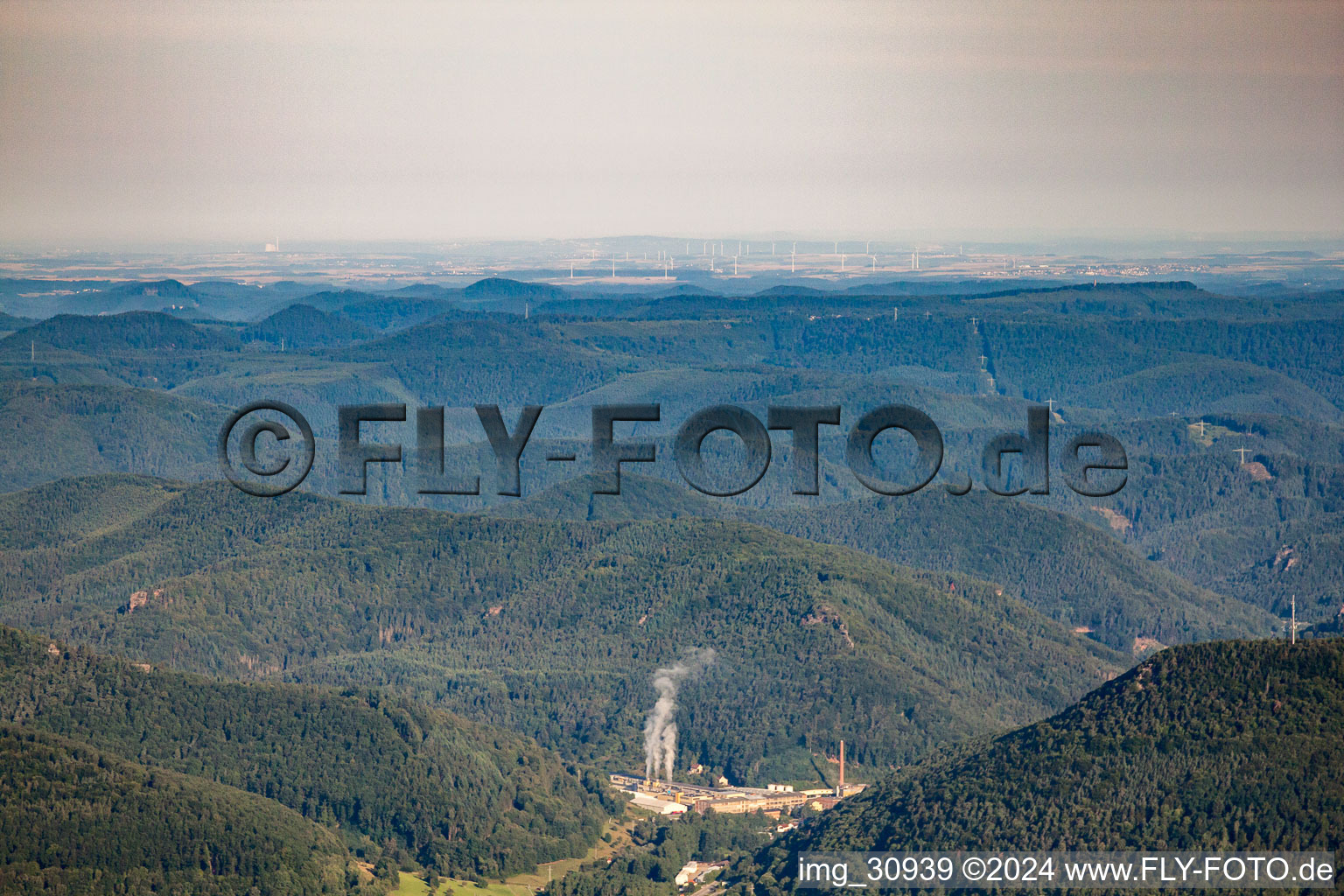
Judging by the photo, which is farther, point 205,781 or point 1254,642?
point 205,781

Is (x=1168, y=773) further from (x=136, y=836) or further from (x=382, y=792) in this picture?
(x=136, y=836)

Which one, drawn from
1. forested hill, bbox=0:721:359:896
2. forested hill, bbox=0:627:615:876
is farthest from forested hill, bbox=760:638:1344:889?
forested hill, bbox=0:721:359:896

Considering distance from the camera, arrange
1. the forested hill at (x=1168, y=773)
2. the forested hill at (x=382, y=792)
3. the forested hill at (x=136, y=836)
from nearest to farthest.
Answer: the forested hill at (x=1168, y=773) < the forested hill at (x=136, y=836) < the forested hill at (x=382, y=792)

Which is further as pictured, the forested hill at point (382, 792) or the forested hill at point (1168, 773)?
the forested hill at point (382, 792)

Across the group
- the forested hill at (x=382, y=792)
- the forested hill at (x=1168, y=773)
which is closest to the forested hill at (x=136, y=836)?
the forested hill at (x=382, y=792)

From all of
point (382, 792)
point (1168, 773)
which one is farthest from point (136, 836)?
point (1168, 773)

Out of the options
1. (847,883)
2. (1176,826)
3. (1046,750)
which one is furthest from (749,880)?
(1176,826)

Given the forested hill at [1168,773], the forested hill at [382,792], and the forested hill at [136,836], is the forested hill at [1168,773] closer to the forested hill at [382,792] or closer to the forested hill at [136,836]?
the forested hill at [382,792]

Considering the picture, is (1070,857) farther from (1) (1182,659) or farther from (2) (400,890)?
(2) (400,890)
